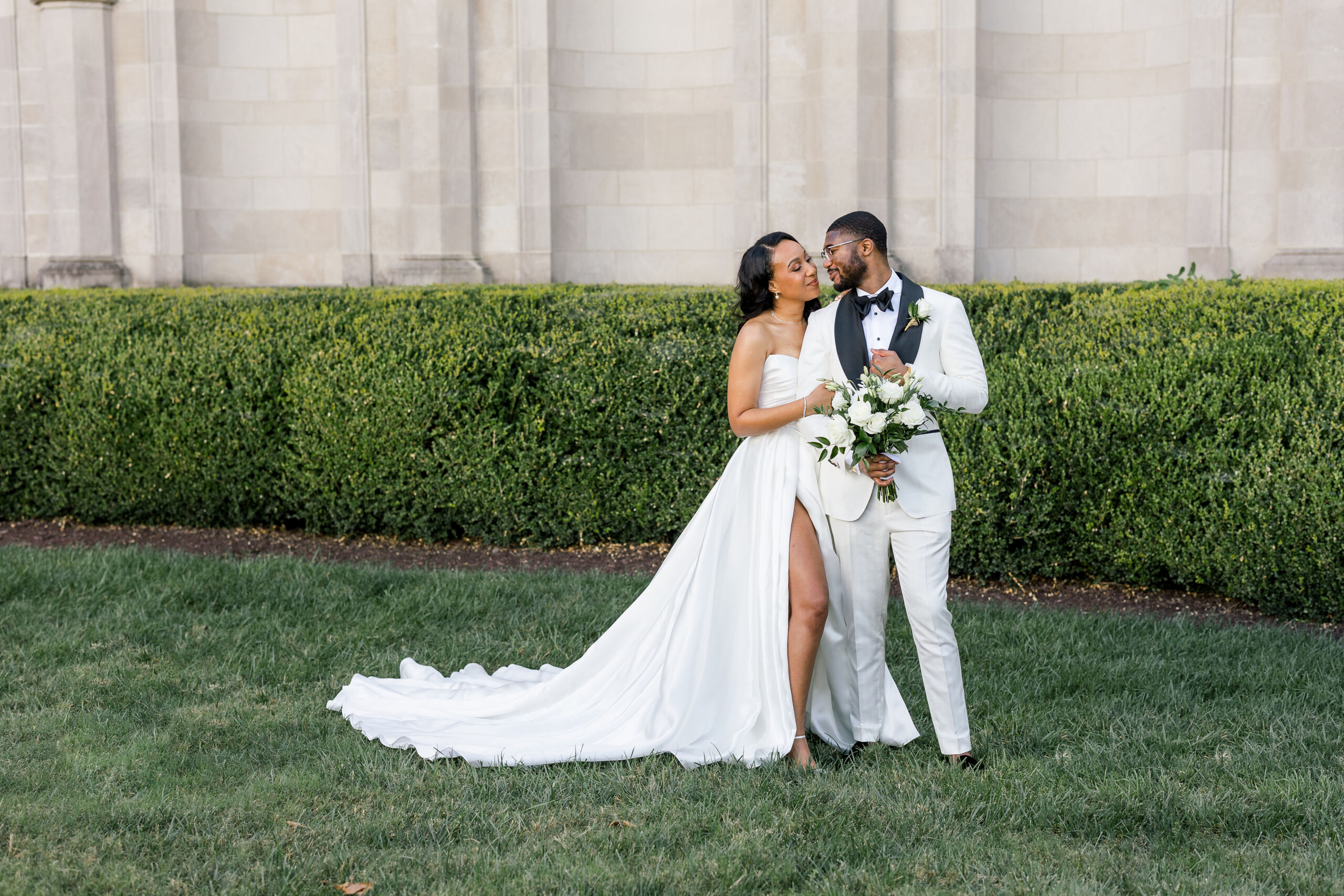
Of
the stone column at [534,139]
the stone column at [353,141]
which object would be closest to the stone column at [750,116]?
the stone column at [534,139]

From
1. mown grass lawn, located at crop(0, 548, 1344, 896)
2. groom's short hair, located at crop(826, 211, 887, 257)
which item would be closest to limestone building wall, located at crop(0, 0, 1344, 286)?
mown grass lawn, located at crop(0, 548, 1344, 896)

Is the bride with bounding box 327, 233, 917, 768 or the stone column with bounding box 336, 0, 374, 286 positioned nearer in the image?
the bride with bounding box 327, 233, 917, 768

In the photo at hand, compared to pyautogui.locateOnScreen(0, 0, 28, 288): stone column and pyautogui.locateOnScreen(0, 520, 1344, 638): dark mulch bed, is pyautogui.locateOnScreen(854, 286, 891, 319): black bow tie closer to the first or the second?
pyautogui.locateOnScreen(0, 520, 1344, 638): dark mulch bed

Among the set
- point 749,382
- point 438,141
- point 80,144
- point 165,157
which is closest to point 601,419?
point 749,382

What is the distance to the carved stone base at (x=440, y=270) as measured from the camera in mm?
10883

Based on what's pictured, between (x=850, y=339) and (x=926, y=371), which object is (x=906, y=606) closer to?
(x=926, y=371)

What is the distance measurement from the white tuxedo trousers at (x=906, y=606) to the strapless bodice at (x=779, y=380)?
56 centimetres

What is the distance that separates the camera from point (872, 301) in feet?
15.6

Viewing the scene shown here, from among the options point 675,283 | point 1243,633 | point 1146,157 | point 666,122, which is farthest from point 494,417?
point 1146,157

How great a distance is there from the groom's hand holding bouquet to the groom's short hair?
1.42 feet

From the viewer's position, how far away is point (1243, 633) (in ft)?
21.6

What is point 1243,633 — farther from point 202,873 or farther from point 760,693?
point 202,873

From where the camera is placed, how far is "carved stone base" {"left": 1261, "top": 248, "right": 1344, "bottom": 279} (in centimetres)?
1009

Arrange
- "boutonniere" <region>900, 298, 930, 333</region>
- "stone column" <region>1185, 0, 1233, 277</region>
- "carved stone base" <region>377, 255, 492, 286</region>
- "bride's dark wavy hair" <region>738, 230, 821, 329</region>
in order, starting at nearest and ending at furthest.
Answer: "boutonniere" <region>900, 298, 930, 333</region> → "bride's dark wavy hair" <region>738, 230, 821, 329</region> → "stone column" <region>1185, 0, 1233, 277</region> → "carved stone base" <region>377, 255, 492, 286</region>
